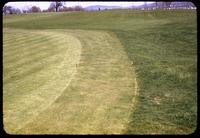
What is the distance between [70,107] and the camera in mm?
12008

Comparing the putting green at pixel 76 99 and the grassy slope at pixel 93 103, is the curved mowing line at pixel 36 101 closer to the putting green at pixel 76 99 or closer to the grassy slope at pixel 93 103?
the putting green at pixel 76 99

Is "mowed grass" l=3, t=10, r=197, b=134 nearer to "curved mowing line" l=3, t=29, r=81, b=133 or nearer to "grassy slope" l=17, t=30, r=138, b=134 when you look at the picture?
"grassy slope" l=17, t=30, r=138, b=134

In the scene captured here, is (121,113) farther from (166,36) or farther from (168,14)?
(168,14)

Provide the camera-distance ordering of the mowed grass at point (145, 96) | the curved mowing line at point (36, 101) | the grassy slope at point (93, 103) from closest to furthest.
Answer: the grassy slope at point (93, 103) → the mowed grass at point (145, 96) → the curved mowing line at point (36, 101)

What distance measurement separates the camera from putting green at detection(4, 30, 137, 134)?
10.0 metres

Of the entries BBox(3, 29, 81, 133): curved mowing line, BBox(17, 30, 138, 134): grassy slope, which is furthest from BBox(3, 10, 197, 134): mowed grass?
BBox(3, 29, 81, 133): curved mowing line

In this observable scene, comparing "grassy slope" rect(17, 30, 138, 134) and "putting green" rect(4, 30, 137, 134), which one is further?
"putting green" rect(4, 30, 137, 134)

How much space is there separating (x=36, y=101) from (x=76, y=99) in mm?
1576

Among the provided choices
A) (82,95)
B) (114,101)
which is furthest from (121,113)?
(82,95)

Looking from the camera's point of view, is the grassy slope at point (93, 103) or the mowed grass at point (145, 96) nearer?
the grassy slope at point (93, 103)

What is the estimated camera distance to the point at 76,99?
13094 millimetres

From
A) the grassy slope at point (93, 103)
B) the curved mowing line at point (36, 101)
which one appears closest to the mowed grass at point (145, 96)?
the grassy slope at point (93, 103)

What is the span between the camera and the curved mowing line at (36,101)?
1051 cm

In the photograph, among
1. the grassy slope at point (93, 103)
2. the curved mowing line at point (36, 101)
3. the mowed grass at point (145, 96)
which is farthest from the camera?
the curved mowing line at point (36, 101)
